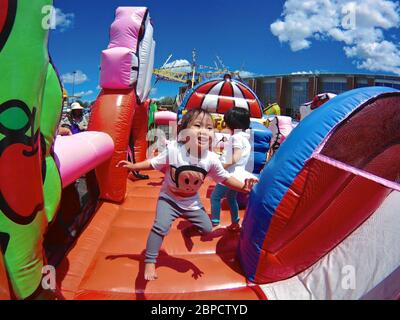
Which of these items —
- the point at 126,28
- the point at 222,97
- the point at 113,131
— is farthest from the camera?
the point at 222,97

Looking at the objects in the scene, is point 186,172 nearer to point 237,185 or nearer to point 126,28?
point 237,185

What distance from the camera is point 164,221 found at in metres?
1.60

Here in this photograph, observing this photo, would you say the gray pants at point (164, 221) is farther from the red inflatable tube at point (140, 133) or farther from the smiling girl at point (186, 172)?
the red inflatable tube at point (140, 133)

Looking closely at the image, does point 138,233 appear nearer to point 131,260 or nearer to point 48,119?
point 131,260

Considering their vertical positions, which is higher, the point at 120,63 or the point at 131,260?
the point at 120,63

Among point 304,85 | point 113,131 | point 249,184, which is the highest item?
point 304,85

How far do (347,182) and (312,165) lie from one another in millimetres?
447

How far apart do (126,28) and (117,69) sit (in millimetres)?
565

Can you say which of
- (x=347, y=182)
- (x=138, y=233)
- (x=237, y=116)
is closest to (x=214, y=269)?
(x=138, y=233)

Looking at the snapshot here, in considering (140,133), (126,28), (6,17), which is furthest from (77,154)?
(140,133)

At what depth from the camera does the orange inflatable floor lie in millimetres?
1535

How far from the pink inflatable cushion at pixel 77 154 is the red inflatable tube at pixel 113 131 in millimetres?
383

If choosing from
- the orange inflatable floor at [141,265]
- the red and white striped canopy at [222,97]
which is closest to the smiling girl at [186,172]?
the orange inflatable floor at [141,265]
